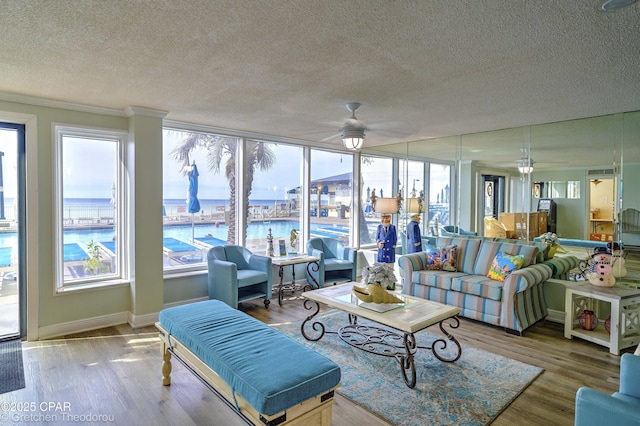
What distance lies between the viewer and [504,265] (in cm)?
430

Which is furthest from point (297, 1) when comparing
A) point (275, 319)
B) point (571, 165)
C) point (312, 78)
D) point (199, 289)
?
point (571, 165)

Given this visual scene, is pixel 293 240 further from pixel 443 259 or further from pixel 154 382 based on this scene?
pixel 154 382

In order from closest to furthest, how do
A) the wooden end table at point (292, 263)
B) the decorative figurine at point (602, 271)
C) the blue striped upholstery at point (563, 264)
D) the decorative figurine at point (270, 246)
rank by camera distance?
the decorative figurine at point (602, 271), the blue striped upholstery at point (563, 264), the wooden end table at point (292, 263), the decorative figurine at point (270, 246)

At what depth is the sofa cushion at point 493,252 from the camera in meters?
4.39

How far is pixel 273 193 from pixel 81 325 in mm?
3047

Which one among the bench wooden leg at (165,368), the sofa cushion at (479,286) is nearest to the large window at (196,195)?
the bench wooden leg at (165,368)

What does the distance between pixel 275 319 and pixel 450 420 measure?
8.03 feet

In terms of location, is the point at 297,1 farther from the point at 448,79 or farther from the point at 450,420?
the point at 450,420

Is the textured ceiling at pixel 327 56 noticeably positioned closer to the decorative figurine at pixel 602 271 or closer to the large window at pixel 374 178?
the decorative figurine at pixel 602 271

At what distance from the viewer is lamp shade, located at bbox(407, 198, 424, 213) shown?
Result: 6230 mm

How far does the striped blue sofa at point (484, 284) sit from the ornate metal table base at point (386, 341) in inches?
24.2

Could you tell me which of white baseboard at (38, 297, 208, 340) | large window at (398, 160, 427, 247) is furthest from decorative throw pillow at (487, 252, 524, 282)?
white baseboard at (38, 297, 208, 340)

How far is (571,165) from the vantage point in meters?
4.60

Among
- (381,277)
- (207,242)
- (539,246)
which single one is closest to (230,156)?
(207,242)
